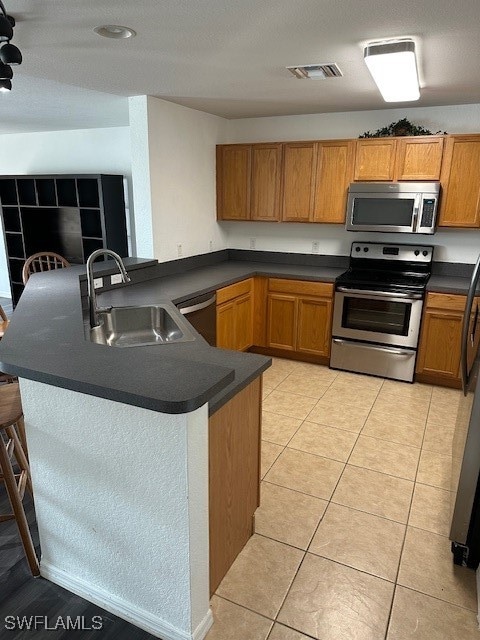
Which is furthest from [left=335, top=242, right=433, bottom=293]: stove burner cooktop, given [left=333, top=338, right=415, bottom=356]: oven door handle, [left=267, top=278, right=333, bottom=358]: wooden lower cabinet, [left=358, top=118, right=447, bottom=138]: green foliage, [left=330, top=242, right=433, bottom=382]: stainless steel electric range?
[left=358, top=118, right=447, bottom=138]: green foliage

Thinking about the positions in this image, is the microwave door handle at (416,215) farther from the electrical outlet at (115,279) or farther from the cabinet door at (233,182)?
the electrical outlet at (115,279)

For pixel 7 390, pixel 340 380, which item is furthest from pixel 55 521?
pixel 340 380

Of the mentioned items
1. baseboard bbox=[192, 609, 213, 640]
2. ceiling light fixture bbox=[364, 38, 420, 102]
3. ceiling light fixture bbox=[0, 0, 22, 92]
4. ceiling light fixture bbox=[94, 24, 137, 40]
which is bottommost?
baseboard bbox=[192, 609, 213, 640]

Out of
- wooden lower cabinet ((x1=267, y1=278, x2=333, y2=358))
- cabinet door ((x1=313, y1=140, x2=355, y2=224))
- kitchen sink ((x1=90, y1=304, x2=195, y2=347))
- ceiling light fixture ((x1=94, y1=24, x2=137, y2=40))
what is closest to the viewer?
ceiling light fixture ((x1=94, y1=24, x2=137, y2=40))

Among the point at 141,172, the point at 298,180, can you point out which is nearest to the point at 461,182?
the point at 298,180

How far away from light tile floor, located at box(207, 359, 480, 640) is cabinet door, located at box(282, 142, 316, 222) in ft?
6.04

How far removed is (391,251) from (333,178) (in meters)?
0.85

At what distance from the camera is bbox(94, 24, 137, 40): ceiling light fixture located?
6.32ft

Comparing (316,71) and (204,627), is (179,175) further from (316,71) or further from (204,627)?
(204,627)

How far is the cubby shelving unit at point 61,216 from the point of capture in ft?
16.7

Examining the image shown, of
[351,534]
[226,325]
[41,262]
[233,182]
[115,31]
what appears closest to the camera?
[115,31]

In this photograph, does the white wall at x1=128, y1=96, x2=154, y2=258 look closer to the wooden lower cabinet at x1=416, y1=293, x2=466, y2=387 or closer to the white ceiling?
the white ceiling

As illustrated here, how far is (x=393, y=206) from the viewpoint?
371 centimetres

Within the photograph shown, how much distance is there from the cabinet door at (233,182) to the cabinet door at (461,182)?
1796 millimetres
